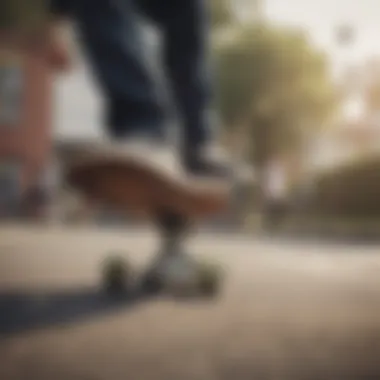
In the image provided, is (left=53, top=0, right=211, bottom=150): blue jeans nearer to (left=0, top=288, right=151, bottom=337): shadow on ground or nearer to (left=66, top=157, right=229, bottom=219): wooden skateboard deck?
(left=66, top=157, right=229, bottom=219): wooden skateboard deck

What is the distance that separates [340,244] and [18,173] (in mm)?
426

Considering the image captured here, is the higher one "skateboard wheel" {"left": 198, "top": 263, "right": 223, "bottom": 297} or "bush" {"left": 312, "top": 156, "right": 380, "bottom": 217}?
"bush" {"left": 312, "top": 156, "right": 380, "bottom": 217}

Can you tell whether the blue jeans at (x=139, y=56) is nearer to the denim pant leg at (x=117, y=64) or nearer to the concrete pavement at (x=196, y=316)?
the denim pant leg at (x=117, y=64)

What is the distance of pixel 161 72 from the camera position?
1018 millimetres

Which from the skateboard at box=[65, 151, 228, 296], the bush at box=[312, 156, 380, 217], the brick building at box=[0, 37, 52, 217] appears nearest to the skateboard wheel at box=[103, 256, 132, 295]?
the skateboard at box=[65, 151, 228, 296]

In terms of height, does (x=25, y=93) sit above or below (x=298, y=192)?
above

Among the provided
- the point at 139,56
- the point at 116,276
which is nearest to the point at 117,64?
the point at 139,56

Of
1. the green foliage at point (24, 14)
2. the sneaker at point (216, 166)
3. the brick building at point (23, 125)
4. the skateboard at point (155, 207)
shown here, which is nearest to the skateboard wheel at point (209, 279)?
the skateboard at point (155, 207)

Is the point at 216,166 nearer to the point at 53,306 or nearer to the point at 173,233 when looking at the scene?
the point at 173,233

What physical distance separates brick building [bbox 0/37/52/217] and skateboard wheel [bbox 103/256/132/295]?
13 cm

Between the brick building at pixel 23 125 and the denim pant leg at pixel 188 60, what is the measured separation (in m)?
0.16

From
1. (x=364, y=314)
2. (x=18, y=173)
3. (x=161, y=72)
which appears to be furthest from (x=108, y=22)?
(x=364, y=314)

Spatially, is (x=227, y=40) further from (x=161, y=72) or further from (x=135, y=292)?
(x=135, y=292)

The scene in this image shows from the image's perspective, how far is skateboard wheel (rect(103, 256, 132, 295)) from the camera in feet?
3.30
